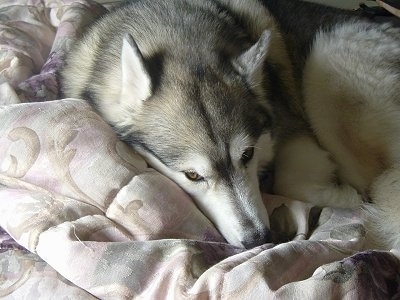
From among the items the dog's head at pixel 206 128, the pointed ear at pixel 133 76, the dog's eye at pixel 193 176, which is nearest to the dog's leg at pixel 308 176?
the dog's head at pixel 206 128

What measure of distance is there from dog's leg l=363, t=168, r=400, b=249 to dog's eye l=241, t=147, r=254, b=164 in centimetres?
37

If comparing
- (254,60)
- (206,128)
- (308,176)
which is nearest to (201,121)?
(206,128)

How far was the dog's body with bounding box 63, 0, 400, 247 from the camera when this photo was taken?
4.54 ft

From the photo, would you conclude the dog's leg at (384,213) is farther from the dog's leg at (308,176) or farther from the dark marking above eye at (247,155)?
the dark marking above eye at (247,155)

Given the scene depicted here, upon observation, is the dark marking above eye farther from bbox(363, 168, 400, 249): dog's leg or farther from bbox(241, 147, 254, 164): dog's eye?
bbox(363, 168, 400, 249): dog's leg

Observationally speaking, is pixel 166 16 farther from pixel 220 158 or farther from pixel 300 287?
pixel 300 287

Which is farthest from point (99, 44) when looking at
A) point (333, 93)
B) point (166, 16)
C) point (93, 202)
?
point (333, 93)

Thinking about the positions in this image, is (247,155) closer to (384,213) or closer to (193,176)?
(193,176)

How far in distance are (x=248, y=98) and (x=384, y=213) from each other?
494 mm

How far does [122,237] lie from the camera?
1264 mm

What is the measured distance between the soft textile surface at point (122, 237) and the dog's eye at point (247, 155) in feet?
0.63

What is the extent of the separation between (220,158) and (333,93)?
1.99ft

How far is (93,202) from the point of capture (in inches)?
52.5

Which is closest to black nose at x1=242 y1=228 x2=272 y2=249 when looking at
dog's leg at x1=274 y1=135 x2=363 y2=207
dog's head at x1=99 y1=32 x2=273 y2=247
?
dog's head at x1=99 y1=32 x2=273 y2=247
